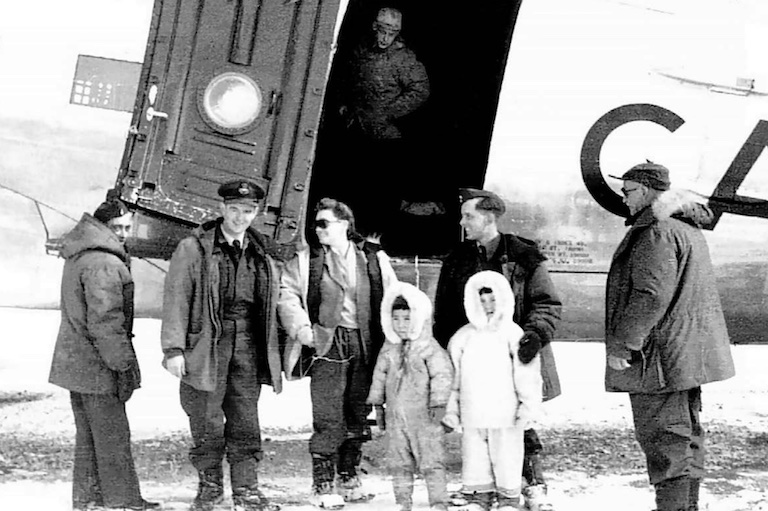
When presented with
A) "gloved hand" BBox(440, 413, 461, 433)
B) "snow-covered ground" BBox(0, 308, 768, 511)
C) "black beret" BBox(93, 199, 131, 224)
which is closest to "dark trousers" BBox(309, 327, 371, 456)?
"snow-covered ground" BBox(0, 308, 768, 511)

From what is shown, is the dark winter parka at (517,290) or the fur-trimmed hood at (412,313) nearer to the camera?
the fur-trimmed hood at (412,313)

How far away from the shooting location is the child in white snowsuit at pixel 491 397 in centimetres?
416

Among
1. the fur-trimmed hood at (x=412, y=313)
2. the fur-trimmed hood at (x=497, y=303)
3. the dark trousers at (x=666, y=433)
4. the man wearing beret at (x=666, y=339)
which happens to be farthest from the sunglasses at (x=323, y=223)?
the dark trousers at (x=666, y=433)

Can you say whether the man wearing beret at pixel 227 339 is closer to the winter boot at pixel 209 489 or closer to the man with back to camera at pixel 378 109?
the winter boot at pixel 209 489

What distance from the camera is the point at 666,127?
16.1 ft

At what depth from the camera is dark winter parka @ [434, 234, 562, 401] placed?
435 centimetres

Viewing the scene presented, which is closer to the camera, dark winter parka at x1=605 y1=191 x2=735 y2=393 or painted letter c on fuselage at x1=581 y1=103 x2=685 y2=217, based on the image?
dark winter parka at x1=605 y1=191 x2=735 y2=393

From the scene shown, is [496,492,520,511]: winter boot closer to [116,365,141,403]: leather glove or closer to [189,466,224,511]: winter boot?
[189,466,224,511]: winter boot

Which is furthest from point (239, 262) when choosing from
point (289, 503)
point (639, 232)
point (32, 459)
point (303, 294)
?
point (639, 232)

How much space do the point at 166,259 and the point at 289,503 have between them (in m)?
1.38

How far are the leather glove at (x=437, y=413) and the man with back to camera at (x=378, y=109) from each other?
176 centimetres

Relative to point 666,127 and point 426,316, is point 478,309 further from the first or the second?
point 666,127

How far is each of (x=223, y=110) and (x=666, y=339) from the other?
2.33 metres

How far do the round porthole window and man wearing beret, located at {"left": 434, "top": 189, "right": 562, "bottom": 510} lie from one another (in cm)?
112
